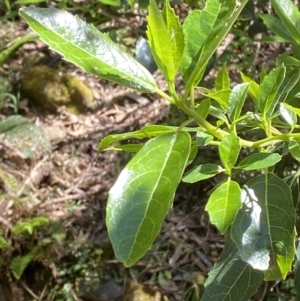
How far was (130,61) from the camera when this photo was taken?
2.66 feet

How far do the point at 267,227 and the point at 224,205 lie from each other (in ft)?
0.41

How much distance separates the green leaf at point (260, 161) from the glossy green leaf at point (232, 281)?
0.92 ft

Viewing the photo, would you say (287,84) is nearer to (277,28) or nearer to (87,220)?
(277,28)

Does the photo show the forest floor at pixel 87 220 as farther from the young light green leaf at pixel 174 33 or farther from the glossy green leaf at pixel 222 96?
the young light green leaf at pixel 174 33

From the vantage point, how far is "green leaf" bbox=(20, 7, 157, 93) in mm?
785

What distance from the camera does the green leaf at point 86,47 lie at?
79cm

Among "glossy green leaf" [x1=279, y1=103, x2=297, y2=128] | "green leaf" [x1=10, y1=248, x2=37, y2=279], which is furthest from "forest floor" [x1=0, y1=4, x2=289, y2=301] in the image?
"glossy green leaf" [x1=279, y1=103, x2=297, y2=128]

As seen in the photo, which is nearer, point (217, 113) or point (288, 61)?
point (217, 113)

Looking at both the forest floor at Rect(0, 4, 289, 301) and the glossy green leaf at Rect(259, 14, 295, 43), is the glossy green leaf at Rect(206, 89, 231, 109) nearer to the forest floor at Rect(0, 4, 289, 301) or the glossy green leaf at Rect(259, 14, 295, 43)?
the glossy green leaf at Rect(259, 14, 295, 43)

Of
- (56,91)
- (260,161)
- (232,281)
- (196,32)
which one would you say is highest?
(196,32)

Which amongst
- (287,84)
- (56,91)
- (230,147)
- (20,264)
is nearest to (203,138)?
(230,147)

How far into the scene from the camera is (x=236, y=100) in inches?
33.4

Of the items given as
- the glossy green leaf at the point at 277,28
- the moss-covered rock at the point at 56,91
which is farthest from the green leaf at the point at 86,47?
the moss-covered rock at the point at 56,91

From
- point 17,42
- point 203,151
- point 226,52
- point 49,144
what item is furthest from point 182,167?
point 17,42
